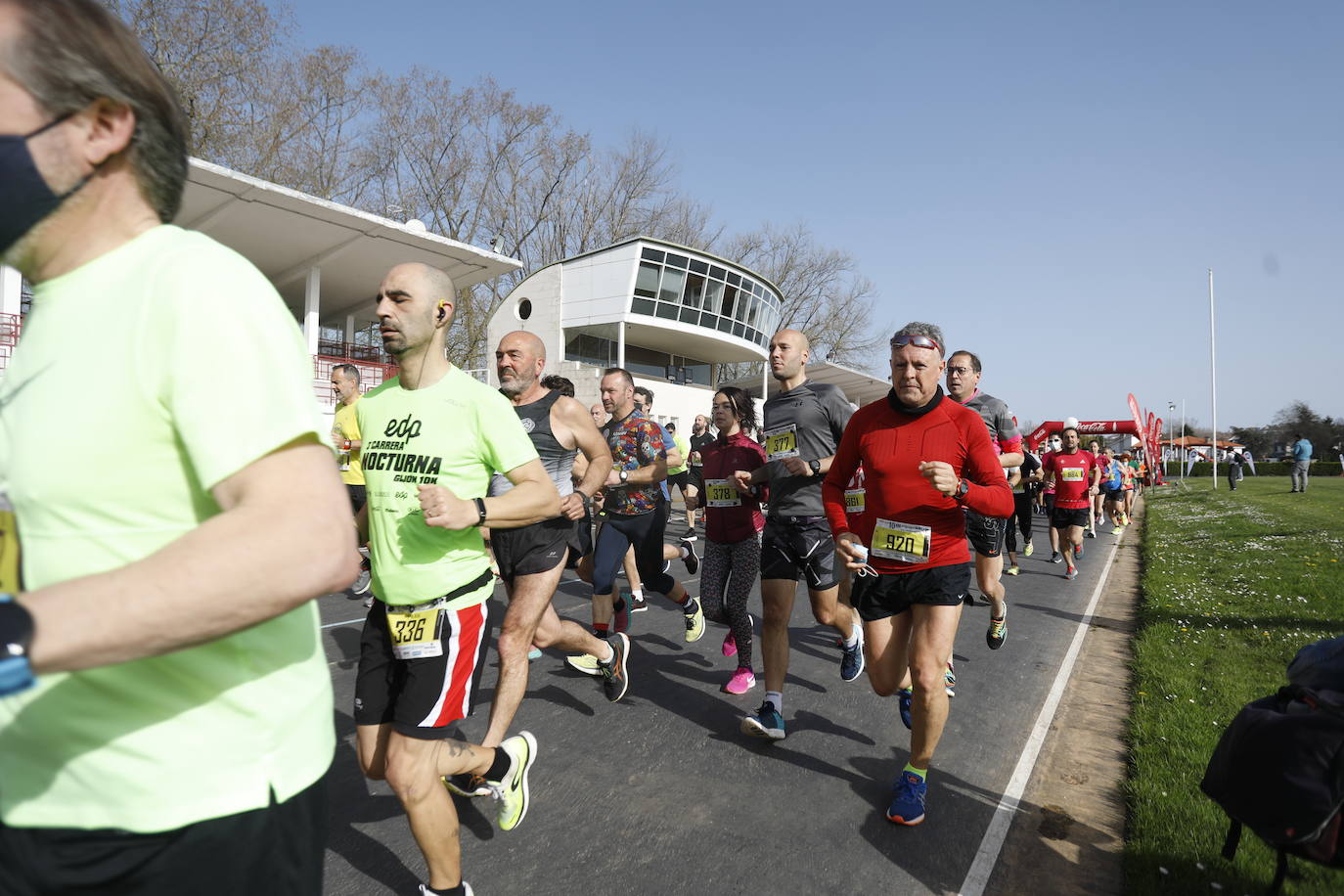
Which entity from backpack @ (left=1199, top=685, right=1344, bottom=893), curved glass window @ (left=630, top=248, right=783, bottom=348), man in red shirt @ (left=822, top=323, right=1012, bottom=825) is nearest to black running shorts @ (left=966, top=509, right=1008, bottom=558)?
man in red shirt @ (left=822, top=323, right=1012, bottom=825)

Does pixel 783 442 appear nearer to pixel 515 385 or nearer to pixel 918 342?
pixel 918 342

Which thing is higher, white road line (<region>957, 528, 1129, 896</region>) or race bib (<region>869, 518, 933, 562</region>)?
race bib (<region>869, 518, 933, 562</region>)

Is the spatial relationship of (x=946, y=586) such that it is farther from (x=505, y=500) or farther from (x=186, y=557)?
(x=186, y=557)

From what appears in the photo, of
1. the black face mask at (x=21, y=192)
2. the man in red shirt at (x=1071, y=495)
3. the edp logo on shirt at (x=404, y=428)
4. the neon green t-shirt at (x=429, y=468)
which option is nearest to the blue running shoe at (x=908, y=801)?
the neon green t-shirt at (x=429, y=468)

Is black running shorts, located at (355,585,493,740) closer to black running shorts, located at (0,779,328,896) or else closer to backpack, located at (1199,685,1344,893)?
black running shorts, located at (0,779,328,896)

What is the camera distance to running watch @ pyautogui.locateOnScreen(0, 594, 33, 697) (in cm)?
72

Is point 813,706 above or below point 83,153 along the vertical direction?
below

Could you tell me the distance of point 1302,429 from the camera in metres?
86.4

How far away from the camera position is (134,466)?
97 cm

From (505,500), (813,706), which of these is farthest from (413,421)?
(813,706)

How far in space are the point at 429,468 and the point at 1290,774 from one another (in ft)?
9.83

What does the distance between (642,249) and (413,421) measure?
108 feet

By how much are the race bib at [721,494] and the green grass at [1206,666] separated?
2.80 metres

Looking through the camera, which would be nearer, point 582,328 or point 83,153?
point 83,153
